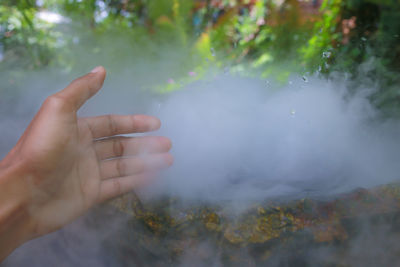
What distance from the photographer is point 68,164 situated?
4.11 feet

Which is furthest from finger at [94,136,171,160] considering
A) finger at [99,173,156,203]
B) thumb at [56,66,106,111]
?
thumb at [56,66,106,111]

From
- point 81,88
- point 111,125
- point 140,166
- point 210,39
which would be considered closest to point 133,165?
point 140,166

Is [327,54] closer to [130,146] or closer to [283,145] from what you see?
[283,145]

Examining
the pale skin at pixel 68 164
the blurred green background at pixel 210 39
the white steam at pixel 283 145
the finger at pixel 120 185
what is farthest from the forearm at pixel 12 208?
the blurred green background at pixel 210 39

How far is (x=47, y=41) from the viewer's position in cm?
401

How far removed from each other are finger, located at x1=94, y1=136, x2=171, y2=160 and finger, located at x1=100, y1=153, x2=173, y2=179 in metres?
0.04

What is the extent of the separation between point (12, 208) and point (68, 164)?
0.27 metres

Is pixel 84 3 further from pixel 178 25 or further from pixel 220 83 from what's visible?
pixel 220 83

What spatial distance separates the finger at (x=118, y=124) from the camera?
1434 millimetres

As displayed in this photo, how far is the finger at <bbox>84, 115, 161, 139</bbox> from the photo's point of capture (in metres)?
1.43

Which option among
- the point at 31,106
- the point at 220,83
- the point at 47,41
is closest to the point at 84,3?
the point at 47,41

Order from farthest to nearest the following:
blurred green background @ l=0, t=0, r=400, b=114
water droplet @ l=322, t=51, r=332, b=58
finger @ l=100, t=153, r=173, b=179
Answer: water droplet @ l=322, t=51, r=332, b=58 < blurred green background @ l=0, t=0, r=400, b=114 < finger @ l=100, t=153, r=173, b=179

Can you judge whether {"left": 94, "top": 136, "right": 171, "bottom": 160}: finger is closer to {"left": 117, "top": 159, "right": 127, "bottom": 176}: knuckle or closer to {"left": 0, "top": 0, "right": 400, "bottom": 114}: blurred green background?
{"left": 117, "top": 159, "right": 127, "bottom": 176}: knuckle

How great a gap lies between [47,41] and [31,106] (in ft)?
5.69
